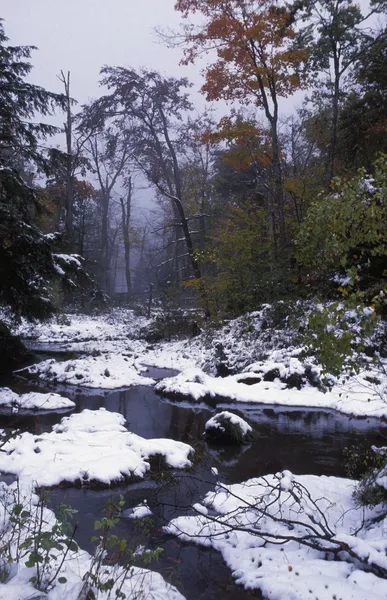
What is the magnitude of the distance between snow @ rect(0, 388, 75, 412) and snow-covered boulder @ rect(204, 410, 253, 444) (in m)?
3.90

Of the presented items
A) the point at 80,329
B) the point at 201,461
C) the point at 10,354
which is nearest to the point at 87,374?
the point at 10,354

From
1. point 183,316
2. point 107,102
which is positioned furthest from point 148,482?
point 107,102

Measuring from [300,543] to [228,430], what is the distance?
4102 mm

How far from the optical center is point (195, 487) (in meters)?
6.89

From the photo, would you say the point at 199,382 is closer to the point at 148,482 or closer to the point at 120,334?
the point at 148,482

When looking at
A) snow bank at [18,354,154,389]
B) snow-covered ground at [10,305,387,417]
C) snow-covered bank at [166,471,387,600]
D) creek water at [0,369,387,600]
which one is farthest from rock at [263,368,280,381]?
snow-covered bank at [166,471,387,600]

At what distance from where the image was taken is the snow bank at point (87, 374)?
14.0m

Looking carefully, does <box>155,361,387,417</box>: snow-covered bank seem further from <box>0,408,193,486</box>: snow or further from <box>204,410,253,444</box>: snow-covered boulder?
<box>0,408,193,486</box>: snow

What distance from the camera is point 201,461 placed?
26.0 ft

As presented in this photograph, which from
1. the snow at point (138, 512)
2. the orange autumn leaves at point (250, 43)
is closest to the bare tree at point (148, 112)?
the orange autumn leaves at point (250, 43)

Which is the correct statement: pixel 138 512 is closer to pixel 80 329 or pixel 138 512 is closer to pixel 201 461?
pixel 201 461

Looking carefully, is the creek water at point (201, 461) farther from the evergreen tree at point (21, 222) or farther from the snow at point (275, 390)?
the evergreen tree at point (21, 222)

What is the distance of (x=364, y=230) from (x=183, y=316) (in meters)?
17.2

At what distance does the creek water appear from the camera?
4895 millimetres
